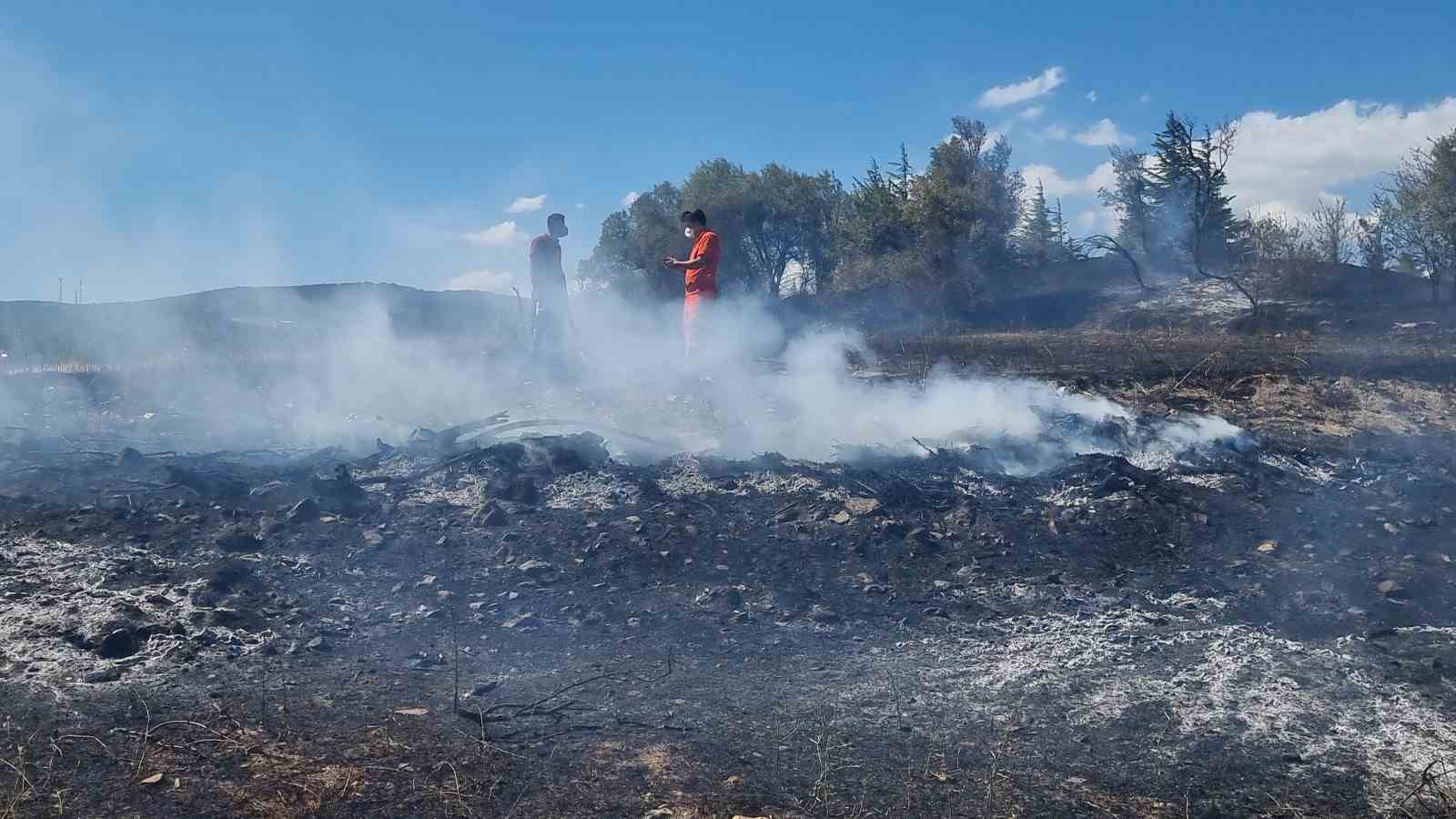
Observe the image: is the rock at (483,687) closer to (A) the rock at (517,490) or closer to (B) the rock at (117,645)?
(B) the rock at (117,645)

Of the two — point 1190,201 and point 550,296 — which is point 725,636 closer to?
point 550,296

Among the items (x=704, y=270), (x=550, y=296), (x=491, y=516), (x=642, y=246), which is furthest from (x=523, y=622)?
(x=642, y=246)

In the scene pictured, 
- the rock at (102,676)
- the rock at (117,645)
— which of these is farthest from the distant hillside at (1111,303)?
the rock at (102,676)

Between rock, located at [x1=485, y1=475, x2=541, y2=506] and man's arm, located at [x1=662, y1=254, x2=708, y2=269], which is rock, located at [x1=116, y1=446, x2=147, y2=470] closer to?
rock, located at [x1=485, y1=475, x2=541, y2=506]

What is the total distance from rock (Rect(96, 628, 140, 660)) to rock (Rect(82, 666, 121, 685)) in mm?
164

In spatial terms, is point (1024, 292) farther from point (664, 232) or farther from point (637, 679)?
point (637, 679)

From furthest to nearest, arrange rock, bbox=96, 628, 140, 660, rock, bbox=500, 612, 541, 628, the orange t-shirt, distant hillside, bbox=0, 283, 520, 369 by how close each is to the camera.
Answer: distant hillside, bbox=0, 283, 520, 369 < the orange t-shirt < rock, bbox=500, 612, 541, 628 < rock, bbox=96, 628, 140, 660

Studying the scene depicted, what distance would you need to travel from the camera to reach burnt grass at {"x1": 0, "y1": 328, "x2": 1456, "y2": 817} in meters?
3.56

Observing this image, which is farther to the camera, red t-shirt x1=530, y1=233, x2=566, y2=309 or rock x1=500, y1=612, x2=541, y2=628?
red t-shirt x1=530, y1=233, x2=566, y2=309

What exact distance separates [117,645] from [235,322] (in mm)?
15919

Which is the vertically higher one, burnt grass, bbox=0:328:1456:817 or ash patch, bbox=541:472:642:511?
ash patch, bbox=541:472:642:511

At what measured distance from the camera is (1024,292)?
101 feet

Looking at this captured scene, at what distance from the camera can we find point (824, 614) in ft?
18.0

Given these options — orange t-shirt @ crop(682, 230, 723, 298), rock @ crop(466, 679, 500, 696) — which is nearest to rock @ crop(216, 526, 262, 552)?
rock @ crop(466, 679, 500, 696)
